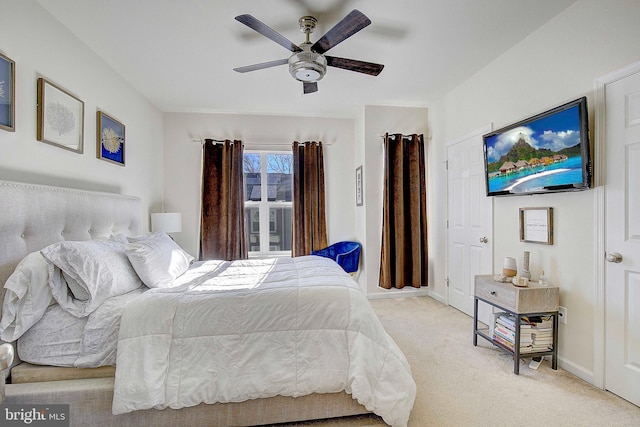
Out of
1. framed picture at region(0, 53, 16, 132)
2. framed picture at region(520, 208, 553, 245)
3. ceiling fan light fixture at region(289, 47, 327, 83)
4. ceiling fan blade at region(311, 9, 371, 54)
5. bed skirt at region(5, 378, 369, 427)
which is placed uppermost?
ceiling fan blade at region(311, 9, 371, 54)

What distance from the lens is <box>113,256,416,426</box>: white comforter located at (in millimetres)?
1545

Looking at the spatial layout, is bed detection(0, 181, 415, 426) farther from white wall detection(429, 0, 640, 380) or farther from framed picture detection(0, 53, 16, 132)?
white wall detection(429, 0, 640, 380)

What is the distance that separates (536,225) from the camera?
251 cm

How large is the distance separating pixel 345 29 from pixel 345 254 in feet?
9.22

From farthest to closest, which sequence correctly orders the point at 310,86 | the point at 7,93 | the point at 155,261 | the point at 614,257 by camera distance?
1. the point at 310,86
2. the point at 155,261
3. the point at 614,257
4. the point at 7,93

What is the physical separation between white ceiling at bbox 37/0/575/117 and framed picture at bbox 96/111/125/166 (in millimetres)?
563

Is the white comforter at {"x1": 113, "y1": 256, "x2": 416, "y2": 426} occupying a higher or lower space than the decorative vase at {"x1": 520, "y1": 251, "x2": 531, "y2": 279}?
lower

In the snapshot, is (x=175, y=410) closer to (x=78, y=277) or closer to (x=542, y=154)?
(x=78, y=277)

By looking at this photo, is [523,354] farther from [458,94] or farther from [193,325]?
[458,94]

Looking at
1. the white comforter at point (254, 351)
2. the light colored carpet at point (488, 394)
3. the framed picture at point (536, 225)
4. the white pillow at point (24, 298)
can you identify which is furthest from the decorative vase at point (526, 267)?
the white pillow at point (24, 298)

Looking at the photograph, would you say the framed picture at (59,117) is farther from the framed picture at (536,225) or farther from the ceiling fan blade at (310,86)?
the framed picture at (536,225)

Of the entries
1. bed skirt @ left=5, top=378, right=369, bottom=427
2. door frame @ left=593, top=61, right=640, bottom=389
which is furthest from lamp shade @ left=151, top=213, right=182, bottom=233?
door frame @ left=593, top=61, right=640, bottom=389

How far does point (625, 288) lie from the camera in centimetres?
190

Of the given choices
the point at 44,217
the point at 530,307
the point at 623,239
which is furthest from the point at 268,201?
the point at 623,239
